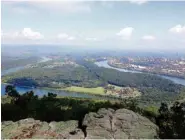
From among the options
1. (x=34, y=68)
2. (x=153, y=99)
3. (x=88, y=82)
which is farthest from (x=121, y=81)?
(x=34, y=68)

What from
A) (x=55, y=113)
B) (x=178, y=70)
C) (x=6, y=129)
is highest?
(x=6, y=129)

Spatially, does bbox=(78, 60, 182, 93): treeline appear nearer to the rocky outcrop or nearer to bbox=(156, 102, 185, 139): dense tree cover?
bbox=(156, 102, 185, 139): dense tree cover

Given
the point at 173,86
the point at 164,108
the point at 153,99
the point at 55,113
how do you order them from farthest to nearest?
the point at 173,86 < the point at 153,99 < the point at 164,108 < the point at 55,113

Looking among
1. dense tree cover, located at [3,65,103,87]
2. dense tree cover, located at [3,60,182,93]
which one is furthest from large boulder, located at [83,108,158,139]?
dense tree cover, located at [3,65,103,87]

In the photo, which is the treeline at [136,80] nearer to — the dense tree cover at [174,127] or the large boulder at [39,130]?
the dense tree cover at [174,127]

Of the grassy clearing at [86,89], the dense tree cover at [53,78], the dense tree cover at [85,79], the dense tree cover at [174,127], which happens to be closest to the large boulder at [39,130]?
the dense tree cover at [174,127]

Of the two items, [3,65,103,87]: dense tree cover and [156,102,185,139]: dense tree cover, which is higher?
[156,102,185,139]: dense tree cover

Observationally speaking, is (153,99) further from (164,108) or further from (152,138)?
(152,138)
